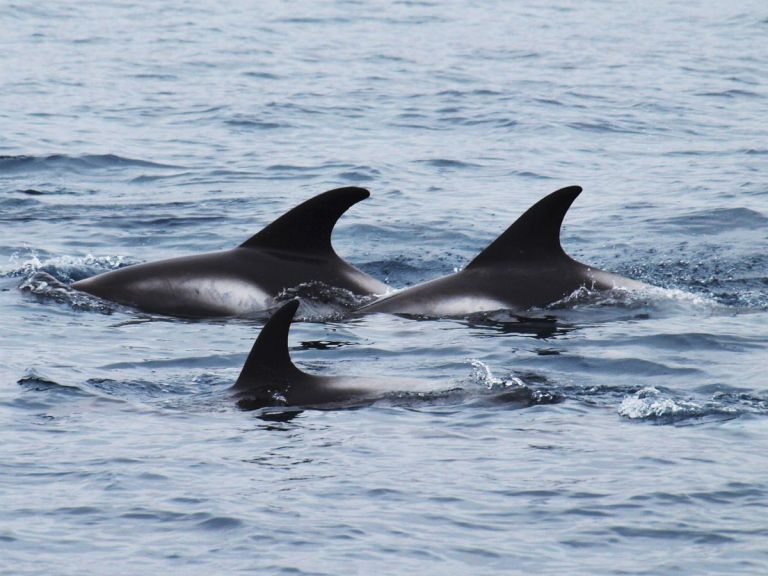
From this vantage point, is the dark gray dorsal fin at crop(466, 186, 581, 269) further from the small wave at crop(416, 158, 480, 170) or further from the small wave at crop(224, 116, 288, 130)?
the small wave at crop(224, 116, 288, 130)

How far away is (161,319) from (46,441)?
4.61 metres

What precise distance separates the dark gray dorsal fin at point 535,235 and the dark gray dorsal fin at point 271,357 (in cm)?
374

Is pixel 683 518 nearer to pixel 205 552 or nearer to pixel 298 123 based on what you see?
pixel 205 552

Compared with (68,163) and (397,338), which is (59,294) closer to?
(397,338)

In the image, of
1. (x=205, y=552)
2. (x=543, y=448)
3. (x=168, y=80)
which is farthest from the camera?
(x=168, y=80)

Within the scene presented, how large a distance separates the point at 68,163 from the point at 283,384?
14.5 m

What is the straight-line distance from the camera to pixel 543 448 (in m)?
10.4

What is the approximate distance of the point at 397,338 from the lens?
14.2 metres

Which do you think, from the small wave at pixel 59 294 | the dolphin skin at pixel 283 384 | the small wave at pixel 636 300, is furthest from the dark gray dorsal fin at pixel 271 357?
the small wave at pixel 636 300

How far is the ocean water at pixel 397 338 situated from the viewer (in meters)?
9.02

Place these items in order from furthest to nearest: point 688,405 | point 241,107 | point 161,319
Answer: point 241,107 < point 161,319 < point 688,405

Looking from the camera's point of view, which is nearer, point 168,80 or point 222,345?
point 222,345

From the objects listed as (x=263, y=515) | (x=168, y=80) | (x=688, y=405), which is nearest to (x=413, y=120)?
(x=168, y=80)

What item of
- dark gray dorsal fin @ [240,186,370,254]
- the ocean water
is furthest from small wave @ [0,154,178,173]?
dark gray dorsal fin @ [240,186,370,254]
